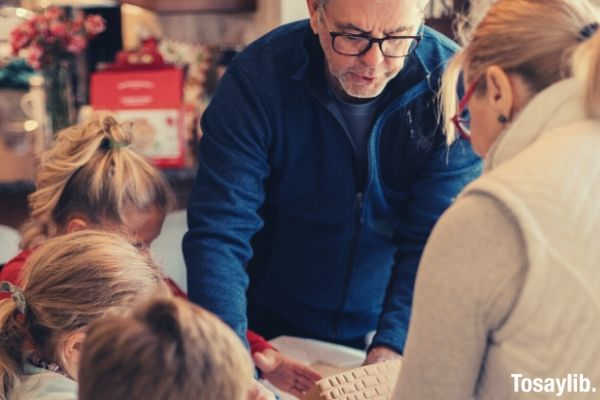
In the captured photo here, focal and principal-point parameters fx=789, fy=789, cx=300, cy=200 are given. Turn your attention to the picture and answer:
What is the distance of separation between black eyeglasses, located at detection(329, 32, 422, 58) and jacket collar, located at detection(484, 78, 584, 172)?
15.9 inches

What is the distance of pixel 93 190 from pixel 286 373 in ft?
1.72

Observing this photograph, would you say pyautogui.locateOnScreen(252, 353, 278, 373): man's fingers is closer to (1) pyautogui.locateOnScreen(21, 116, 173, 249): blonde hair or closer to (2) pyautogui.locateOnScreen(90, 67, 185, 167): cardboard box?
(1) pyautogui.locateOnScreen(21, 116, 173, 249): blonde hair

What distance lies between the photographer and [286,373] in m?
1.42

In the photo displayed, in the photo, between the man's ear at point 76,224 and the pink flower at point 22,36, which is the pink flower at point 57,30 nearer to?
the pink flower at point 22,36

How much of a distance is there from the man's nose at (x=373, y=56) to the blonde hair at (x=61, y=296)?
1.58ft

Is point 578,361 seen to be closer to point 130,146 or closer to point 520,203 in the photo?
point 520,203

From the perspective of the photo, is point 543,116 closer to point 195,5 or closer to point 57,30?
point 57,30

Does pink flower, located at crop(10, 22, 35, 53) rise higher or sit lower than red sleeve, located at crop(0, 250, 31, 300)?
higher

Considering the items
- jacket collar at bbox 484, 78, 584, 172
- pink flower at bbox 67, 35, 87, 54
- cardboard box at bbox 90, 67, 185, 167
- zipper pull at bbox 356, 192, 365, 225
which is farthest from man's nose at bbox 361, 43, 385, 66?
pink flower at bbox 67, 35, 87, 54

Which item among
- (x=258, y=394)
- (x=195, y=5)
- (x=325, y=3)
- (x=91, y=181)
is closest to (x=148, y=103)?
(x=195, y=5)

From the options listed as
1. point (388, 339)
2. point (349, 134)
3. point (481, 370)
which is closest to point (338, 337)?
point (388, 339)

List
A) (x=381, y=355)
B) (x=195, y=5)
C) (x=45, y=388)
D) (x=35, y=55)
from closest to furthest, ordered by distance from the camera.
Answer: (x=45, y=388) < (x=381, y=355) < (x=35, y=55) < (x=195, y=5)

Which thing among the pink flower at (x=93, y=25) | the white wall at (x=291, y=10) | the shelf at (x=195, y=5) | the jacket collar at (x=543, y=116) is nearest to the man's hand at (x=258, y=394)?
the jacket collar at (x=543, y=116)

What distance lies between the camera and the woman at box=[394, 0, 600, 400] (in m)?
0.83
